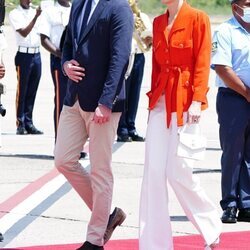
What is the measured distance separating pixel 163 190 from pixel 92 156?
55 centimetres

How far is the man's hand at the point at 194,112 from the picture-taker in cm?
721

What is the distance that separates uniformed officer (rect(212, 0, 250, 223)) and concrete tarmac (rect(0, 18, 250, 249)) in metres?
0.26

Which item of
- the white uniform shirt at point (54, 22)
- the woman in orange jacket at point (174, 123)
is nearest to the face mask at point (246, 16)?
the woman in orange jacket at point (174, 123)

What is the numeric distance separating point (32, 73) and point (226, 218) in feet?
22.4

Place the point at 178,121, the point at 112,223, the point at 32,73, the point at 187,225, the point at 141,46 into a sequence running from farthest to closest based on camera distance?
the point at 32,73 < the point at 141,46 < the point at 187,225 < the point at 112,223 < the point at 178,121

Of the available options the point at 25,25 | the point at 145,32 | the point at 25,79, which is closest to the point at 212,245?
the point at 145,32

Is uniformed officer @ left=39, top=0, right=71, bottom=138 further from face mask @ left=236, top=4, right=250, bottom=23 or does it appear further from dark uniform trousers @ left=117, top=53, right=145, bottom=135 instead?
face mask @ left=236, top=4, right=250, bottom=23

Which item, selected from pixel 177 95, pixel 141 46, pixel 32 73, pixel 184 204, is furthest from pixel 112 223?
pixel 32 73

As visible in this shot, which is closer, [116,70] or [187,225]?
[116,70]

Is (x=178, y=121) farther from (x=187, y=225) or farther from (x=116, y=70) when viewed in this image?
(x=187, y=225)

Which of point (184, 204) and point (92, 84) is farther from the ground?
point (92, 84)

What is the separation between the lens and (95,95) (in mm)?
7359

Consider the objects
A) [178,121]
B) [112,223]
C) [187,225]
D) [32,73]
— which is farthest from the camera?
[32,73]

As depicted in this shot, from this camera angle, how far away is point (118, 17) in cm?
732
